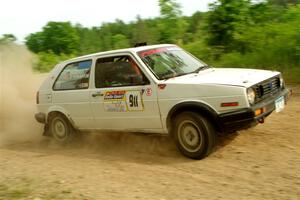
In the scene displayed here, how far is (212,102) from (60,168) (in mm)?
2608

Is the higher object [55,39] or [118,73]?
[55,39]

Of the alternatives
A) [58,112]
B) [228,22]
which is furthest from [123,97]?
[228,22]

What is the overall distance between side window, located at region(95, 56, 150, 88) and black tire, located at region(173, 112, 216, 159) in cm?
83

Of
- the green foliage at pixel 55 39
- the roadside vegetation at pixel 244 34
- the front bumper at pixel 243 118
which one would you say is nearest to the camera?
the front bumper at pixel 243 118

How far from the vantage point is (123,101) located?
21.6 feet

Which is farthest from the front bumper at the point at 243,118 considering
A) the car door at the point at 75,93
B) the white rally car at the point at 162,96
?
the car door at the point at 75,93

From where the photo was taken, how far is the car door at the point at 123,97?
20.7ft

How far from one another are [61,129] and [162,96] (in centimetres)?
274

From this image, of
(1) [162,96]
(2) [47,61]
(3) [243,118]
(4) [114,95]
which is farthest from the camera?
(2) [47,61]

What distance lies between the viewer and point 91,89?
707cm

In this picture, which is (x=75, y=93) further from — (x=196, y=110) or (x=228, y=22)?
(x=228, y=22)

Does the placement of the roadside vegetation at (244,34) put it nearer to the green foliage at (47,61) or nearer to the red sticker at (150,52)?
the red sticker at (150,52)

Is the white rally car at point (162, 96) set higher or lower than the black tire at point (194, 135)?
higher

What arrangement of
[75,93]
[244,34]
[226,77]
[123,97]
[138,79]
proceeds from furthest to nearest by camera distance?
[244,34]
[75,93]
[123,97]
[138,79]
[226,77]
